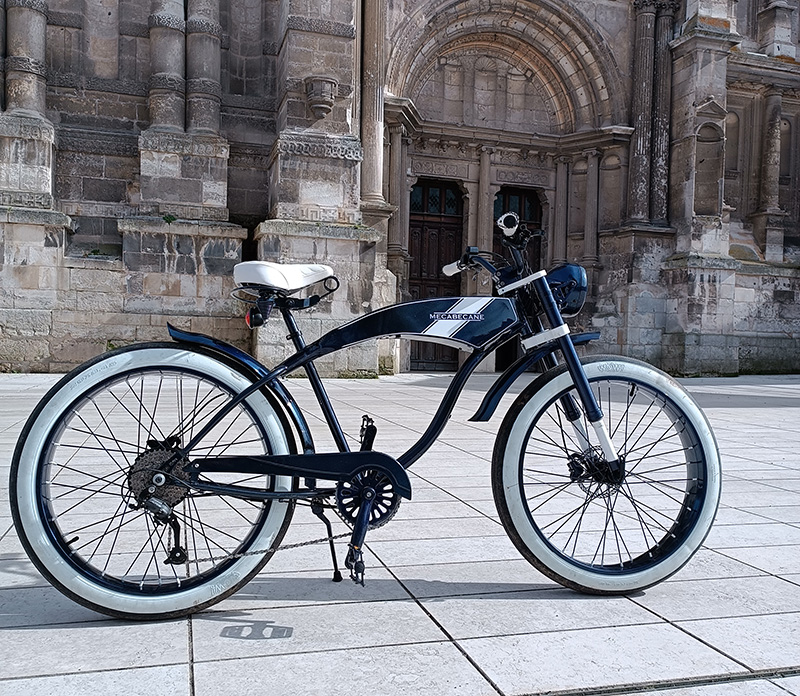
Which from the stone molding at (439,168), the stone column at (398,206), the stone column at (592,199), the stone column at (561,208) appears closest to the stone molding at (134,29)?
the stone column at (398,206)

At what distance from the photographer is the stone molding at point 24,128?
436 inches

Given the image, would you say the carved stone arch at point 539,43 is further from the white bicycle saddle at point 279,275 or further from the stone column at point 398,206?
the white bicycle saddle at point 279,275

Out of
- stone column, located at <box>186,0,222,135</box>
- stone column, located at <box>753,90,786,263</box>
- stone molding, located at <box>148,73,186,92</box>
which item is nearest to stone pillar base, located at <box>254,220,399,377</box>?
stone column, located at <box>186,0,222,135</box>

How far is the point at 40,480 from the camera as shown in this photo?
2174 mm

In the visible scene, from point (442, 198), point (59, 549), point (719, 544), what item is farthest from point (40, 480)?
point (442, 198)

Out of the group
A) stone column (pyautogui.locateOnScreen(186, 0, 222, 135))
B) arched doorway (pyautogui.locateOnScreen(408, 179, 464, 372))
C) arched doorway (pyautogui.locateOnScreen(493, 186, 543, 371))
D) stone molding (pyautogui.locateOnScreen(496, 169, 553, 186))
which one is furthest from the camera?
arched doorway (pyautogui.locateOnScreen(493, 186, 543, 371))

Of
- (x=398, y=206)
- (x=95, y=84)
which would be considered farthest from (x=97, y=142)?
(x=398, y=206)

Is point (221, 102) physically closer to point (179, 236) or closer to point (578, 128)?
point (179, 236)

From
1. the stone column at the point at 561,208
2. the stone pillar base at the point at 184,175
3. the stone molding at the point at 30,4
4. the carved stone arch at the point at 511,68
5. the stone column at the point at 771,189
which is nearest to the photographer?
the stone molding at the point at 30,4

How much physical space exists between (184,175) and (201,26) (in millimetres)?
2459

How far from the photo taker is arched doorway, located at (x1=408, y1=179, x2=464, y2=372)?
16016mm

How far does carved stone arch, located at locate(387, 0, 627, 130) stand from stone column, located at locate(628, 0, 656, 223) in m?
0.37

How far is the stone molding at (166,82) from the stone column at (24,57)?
1.61m

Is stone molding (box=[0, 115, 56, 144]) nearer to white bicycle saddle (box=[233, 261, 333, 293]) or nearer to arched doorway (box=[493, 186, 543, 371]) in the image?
arched doorway (box=[493, 186, 543, 371])
